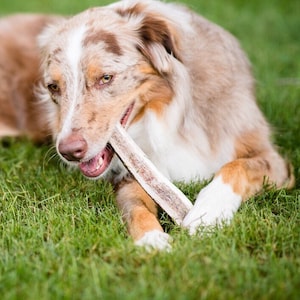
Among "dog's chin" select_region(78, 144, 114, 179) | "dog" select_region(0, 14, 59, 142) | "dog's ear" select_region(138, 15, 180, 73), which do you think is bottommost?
"dog" select_region(0, 14, 59, 142)

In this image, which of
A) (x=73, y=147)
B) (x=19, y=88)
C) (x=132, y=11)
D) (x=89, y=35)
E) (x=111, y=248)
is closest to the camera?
(x=111, y=248)

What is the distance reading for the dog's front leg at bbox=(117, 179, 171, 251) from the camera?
10.5ft

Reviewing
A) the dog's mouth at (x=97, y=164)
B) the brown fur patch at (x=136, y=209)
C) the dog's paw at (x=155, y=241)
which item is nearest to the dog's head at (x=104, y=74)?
the dog's mouth at (x=97, y=164)

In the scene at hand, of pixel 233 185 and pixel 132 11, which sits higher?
pixel 132 11

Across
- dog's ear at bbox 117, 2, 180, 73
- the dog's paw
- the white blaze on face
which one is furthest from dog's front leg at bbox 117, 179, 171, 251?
dog's ear at bbox 117, 2, 180, 73

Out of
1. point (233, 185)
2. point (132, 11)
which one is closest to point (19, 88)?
point (132, 11)

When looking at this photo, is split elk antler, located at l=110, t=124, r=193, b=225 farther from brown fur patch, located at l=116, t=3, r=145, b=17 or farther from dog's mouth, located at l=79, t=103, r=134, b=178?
brown fur patch, located at l=116, t=3, r=145, b=17

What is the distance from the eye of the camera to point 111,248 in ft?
10.4

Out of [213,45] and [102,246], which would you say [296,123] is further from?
[102,246]

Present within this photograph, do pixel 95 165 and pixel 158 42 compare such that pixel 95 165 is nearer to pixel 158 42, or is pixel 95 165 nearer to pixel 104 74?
pixel 104 74

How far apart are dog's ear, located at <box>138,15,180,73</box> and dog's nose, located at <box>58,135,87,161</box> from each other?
71cm

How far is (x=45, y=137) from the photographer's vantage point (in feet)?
17.1

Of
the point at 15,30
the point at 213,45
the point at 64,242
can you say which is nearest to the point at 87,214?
the point at 64,242

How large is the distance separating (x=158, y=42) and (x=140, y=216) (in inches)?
43.1
